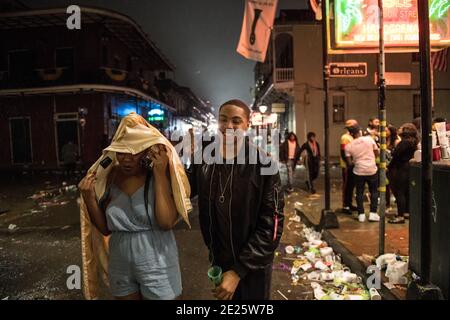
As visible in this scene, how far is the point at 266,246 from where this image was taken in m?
2.29

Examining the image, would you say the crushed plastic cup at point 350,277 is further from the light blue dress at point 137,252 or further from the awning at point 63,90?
the awning at point 63,90

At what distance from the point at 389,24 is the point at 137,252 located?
592cm

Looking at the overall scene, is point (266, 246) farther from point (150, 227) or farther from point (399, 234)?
point (399, 234)

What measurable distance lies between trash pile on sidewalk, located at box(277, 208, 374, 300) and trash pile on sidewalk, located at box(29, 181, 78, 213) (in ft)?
25.7

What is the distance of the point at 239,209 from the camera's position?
2.31m

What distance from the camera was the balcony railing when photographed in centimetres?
2400

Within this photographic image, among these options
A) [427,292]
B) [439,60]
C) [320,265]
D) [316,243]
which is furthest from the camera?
[439,60]

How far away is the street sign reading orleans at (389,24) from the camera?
6.01 metres

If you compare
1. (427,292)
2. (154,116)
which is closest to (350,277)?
(427,292)

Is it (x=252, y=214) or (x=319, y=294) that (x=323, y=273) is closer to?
(x=319, y=294)

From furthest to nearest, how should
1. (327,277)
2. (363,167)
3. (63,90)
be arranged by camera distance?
(63,90)
(363,167)
(327,277)

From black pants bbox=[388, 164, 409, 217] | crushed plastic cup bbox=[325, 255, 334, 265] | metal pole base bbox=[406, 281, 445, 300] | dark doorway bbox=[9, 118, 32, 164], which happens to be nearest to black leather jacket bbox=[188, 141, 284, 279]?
metal pole base bbox=[406, 281, 445, 300]

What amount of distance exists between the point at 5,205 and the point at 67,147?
5632mm

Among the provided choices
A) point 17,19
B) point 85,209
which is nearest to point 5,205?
point 85,209
